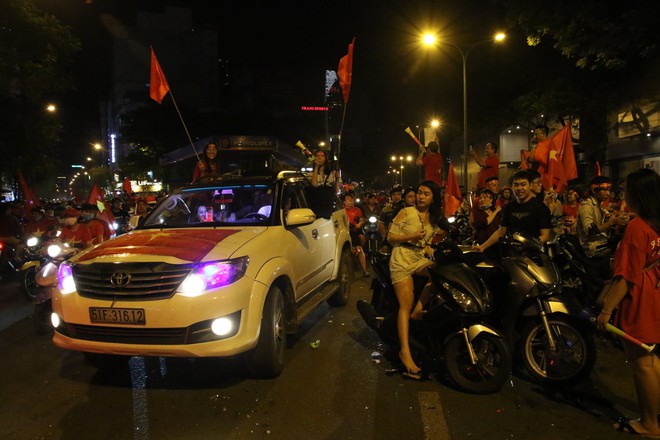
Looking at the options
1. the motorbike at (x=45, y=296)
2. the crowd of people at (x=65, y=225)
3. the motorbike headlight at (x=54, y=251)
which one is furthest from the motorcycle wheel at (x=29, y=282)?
the motorbike at (x=45, y=296)

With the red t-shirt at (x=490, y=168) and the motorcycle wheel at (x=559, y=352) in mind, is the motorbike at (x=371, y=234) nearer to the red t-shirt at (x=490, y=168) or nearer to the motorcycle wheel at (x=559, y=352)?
the red t-shirt at (x=490, y=168)

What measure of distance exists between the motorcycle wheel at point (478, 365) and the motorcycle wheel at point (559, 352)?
42 cm

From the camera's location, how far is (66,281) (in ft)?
14.1

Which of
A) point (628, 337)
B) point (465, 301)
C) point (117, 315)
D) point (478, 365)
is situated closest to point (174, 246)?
point (117, 315)

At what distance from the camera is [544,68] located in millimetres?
19094

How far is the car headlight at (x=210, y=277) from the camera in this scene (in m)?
3.84

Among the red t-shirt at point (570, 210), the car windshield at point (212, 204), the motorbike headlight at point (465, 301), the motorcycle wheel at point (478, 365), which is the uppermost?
the car windshield at point (212, 204)

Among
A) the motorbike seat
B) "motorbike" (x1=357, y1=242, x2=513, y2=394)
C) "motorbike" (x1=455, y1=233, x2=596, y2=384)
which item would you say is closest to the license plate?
"motorbike" (x1=357, y1=242, x2=513, y2=394)

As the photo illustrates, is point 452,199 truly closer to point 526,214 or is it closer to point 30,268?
point 526,214

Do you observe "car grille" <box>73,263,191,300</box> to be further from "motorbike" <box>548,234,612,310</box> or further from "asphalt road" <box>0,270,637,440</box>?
"motorbike" <box>548,234,612,310</box>

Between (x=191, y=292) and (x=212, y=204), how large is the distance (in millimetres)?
2007

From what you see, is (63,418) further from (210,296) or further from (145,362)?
(210,296)

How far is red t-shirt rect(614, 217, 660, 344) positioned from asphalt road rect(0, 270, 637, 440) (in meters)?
0.88

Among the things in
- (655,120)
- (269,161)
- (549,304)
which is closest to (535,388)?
(549,304)
